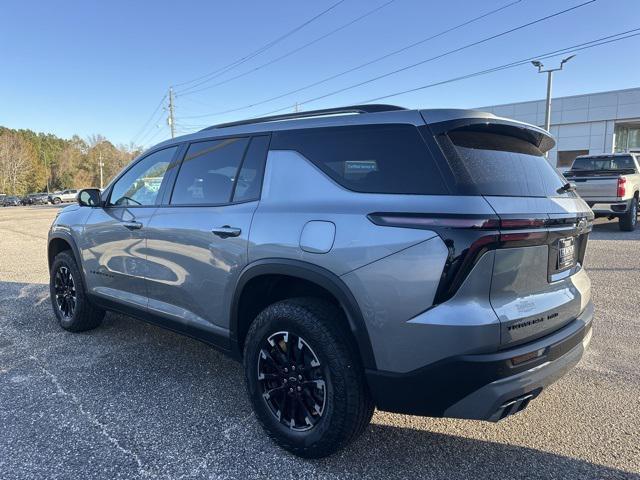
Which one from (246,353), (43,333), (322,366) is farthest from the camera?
(43,333)

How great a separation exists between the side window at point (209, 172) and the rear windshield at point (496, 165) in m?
1.46

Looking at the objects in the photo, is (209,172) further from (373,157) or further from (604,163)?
(604,163)

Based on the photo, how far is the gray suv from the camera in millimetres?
2068

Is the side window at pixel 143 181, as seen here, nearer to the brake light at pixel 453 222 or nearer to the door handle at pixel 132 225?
the door handle at pixel 132 225

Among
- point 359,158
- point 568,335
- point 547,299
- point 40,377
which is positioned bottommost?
point 40,377

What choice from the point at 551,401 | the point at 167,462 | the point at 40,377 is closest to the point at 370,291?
the point at 167,462

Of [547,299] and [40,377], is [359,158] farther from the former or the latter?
[40,377]

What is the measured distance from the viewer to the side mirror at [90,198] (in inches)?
168

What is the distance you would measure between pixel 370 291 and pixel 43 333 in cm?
402

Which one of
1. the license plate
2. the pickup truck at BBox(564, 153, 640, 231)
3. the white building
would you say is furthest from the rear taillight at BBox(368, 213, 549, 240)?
the white building

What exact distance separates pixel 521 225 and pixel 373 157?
794 mm

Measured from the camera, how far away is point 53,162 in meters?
93.7

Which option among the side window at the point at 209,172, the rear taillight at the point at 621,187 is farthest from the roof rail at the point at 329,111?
the rear taillight at the point at 621,187

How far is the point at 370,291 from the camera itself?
7.28ft
